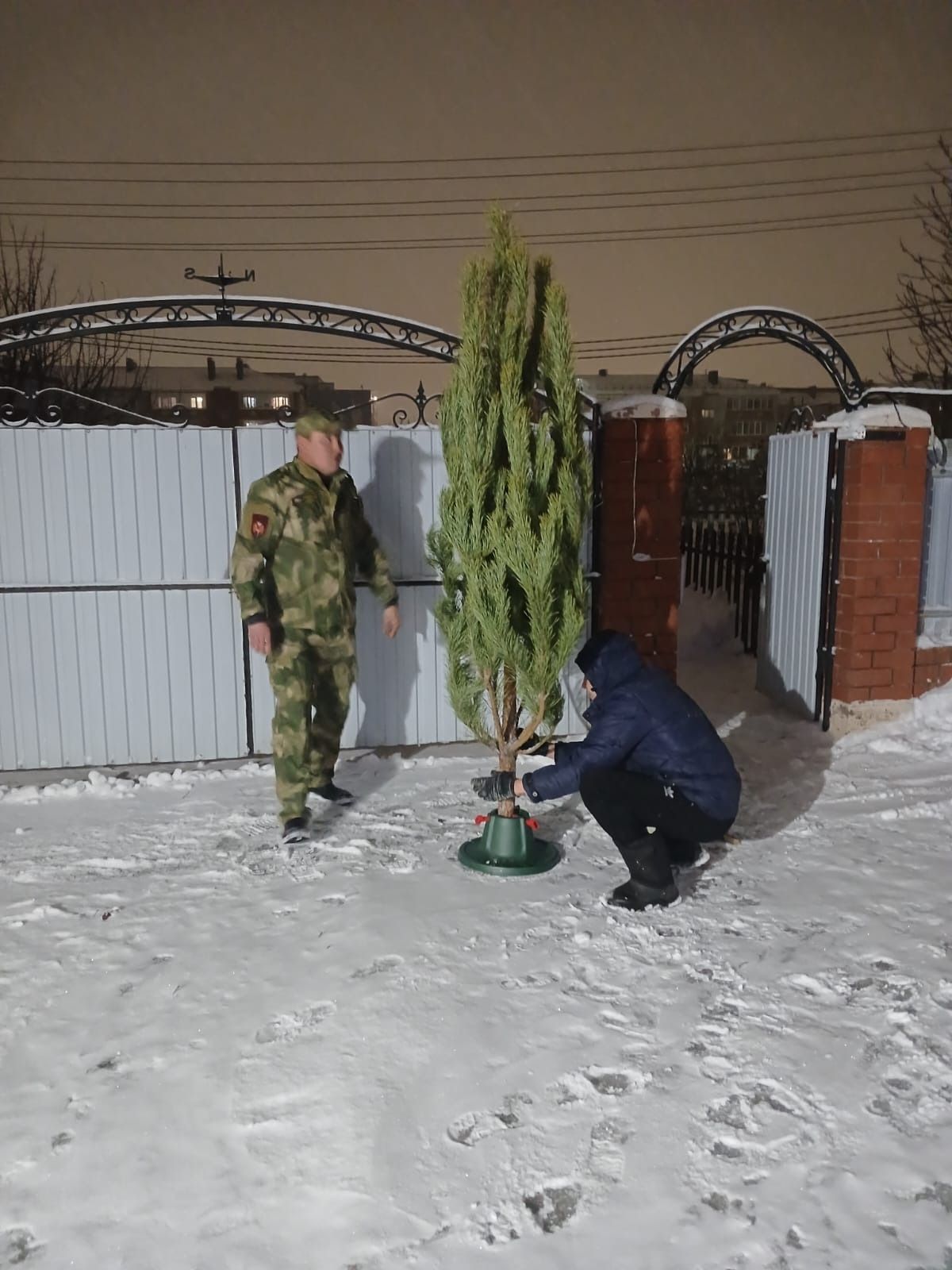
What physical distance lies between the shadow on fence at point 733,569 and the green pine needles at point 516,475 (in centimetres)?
401

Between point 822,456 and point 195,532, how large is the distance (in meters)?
3.81

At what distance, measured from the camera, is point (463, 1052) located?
290 cm

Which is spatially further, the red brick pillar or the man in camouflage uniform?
the red brick pillar

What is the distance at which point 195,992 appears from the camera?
3240 millimetres

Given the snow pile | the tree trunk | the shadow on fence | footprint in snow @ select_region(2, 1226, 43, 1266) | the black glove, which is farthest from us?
the shadow on fence

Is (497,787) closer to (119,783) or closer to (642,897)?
(642,897)

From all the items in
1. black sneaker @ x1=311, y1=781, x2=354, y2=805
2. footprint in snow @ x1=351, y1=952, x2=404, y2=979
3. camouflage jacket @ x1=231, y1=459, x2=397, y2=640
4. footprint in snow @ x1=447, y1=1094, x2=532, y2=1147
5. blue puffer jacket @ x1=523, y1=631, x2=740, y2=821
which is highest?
camouflage jacket @ x1=231, y1=459, x2=397, y2=640

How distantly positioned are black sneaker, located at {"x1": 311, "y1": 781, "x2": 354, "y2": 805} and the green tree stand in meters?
0.95

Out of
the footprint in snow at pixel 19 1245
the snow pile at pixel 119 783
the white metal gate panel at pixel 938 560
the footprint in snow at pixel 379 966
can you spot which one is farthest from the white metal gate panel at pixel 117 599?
the white metal gate panel at pixel 938 560

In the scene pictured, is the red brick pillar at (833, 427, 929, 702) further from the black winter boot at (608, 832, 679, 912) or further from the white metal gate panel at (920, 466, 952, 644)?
the black winter boot at (608, 832, 679, 912)

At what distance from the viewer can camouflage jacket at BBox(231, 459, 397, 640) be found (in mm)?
4504

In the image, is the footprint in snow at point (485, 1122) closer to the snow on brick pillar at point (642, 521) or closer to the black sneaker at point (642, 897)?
the black sneaker at point (642, 897)

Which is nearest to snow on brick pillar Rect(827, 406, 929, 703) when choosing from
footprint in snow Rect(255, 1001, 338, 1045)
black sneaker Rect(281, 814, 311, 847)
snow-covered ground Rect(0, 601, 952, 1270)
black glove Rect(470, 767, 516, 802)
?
snow-covered ground Rect(0, 601, 952, 1270)

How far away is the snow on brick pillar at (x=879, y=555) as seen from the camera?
19.2 feet
